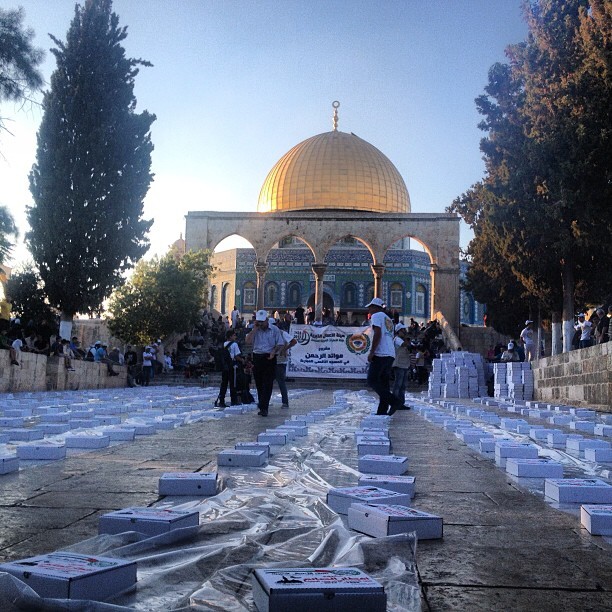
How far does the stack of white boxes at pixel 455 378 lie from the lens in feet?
57.7

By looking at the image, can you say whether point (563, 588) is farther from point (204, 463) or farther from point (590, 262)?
point (590, 262)

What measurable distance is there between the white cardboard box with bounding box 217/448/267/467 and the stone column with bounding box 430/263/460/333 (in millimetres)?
27664

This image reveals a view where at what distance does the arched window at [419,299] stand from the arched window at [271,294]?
9.20m

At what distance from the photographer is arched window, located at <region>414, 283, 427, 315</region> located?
47.7 m

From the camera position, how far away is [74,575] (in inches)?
60.2

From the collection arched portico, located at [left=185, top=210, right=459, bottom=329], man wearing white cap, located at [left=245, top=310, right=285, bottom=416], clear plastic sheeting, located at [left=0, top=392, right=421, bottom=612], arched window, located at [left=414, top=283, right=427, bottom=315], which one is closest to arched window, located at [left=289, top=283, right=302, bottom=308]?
arched window, located at [left=414, top=283, right=427, bottom=315]

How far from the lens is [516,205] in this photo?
1661 centimetres

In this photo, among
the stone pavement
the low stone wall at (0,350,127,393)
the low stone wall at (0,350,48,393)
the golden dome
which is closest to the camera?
the stone pavement

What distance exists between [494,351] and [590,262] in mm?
8126

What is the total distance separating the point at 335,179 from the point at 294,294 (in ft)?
34.8

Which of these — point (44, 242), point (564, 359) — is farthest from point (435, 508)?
point (44, 242)

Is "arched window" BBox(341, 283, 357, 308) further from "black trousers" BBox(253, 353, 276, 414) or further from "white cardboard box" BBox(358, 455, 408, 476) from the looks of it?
"white cardboard box" BBox(358, 455, 408, 476)

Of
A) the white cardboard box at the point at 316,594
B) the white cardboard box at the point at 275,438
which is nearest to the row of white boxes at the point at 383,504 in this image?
the white cardboard box at the point at 316,594

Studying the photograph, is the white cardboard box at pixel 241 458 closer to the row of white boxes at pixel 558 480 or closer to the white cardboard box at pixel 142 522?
Result: the row of white boxes at pixel 558 480
